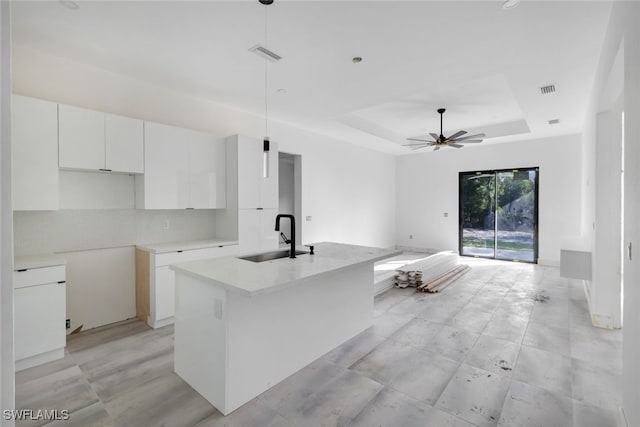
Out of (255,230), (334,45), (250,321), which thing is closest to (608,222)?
(334,45)

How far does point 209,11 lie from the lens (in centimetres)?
238

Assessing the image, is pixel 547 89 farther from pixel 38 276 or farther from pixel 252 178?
pixel 38 276

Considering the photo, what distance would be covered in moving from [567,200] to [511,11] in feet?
19.1

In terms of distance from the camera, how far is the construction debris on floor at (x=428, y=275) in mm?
4926

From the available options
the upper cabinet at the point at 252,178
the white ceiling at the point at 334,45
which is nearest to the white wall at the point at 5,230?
the white ceiling at the point at 334,45

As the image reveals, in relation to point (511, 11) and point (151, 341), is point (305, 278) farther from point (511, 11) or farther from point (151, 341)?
point (511, 11)

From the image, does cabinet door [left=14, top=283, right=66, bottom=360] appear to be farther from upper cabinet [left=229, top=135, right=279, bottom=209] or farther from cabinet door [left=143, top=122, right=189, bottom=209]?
upper cabinet [left=229, top=135, right=279, bottom=209]

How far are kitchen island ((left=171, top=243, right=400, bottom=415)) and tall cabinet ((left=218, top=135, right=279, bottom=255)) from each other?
163 centimetres

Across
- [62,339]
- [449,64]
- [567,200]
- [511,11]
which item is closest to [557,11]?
[511,11]

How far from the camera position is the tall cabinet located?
13.9ft

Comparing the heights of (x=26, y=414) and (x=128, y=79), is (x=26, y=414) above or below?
below

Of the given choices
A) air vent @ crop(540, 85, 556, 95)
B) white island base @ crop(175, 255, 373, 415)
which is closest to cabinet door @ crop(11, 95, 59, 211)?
white island base @ crop(175, 255, 373, 415)

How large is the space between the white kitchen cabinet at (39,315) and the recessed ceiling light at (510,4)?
429cm

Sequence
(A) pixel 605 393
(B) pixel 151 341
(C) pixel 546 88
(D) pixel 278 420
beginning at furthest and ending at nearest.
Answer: (C) pixel 546 88
(B) pixel 151 341
(A) pixel 605 393
(D) pixel 278 420
